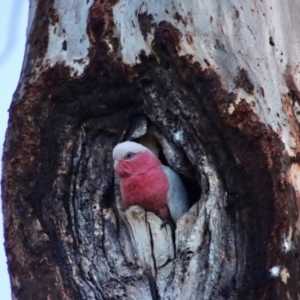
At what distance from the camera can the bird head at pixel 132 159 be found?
262cm

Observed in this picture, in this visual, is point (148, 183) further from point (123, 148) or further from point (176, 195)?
point (123, 148)

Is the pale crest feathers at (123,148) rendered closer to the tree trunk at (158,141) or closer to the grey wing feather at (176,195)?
the tree trunk at (158,141)

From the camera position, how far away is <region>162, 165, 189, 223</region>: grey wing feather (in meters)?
2.83

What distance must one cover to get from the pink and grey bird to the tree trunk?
0.19 feet

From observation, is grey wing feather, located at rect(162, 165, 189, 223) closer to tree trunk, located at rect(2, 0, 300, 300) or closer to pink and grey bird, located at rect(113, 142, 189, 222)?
pink and grey bird, located at rect(113, 142, 189, 222)

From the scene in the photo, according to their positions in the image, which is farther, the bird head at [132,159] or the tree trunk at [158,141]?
the bird head at [132,159]

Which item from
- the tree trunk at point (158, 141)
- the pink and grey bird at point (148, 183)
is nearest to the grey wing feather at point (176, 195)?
the pink and grey bird at point (148, 183)

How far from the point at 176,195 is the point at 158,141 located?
0.29 metres

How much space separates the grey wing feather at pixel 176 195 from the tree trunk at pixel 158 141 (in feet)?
0.57

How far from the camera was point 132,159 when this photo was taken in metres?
2.73

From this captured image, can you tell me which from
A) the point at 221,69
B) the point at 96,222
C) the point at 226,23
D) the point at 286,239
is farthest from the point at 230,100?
the point at 96,222

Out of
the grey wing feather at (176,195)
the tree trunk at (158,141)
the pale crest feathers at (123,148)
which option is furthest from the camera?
the grey wing feather at (176,195)

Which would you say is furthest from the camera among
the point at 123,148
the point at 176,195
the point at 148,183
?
the point at 148,183

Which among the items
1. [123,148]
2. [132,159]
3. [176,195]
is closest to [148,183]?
[176,195]
